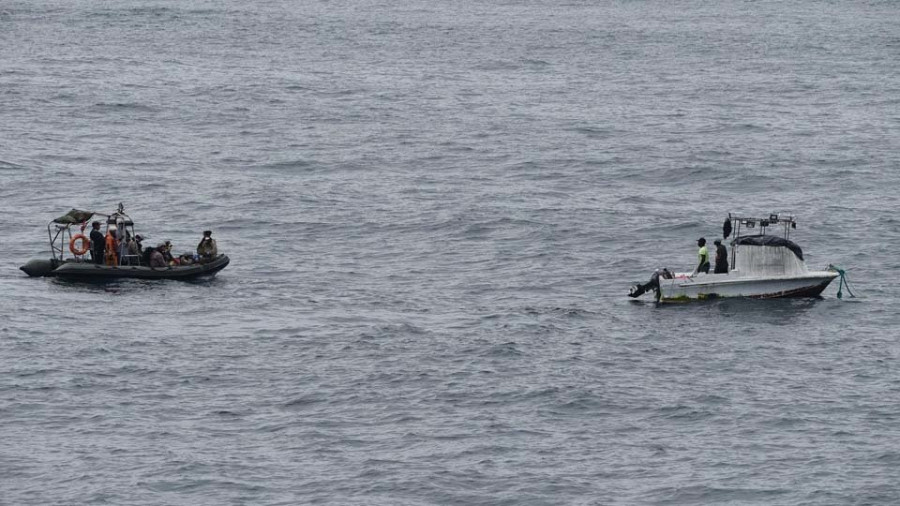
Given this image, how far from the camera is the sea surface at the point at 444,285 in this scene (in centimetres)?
3894

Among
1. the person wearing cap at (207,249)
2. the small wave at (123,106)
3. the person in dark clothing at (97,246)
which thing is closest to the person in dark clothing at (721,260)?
the person wearing cap at (207,249)

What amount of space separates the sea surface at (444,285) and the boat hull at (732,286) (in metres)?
0.58

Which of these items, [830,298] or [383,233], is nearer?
[830,298]

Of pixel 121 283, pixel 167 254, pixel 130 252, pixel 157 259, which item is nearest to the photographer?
pixel 121 283

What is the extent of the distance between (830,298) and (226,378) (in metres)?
22.0

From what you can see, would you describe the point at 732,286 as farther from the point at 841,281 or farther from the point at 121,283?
the point at 121,283

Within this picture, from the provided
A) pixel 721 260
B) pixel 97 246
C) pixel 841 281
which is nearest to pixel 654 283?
pixel 721 260

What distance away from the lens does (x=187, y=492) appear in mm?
37000

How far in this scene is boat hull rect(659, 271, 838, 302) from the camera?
2103 inches

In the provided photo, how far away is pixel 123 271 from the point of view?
55.4 metres

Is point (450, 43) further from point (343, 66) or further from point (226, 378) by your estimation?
point (226, 378)

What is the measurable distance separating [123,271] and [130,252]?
986 millimetres

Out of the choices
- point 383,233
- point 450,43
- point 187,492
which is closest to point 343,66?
point 450,43

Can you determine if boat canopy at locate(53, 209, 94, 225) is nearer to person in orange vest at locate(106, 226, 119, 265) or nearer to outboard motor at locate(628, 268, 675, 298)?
person in orange vest at locate(106, 226, 119, 265)
